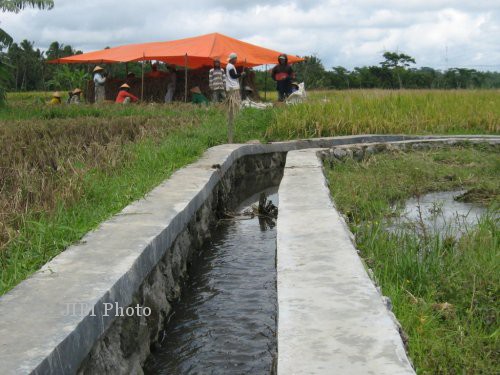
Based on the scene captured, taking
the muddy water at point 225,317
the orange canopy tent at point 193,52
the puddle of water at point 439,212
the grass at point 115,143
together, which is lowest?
the muddy water at point 225,317

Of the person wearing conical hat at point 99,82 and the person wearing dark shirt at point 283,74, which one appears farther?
the person wearing conical hat at point 99,82

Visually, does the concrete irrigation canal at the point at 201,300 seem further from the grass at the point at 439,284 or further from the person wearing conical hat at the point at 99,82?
the person wearing conical hat at the point at 99,82

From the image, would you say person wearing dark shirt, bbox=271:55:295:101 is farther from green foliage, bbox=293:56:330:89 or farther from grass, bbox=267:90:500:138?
green foliage, bbox=293:56:330:89

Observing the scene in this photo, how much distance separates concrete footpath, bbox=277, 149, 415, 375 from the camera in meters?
2.27

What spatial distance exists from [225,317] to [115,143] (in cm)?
409

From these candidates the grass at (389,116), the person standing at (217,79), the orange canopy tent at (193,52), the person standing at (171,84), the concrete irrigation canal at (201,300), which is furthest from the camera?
the person standing at (171,84)

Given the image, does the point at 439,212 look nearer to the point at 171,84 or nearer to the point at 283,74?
the point at 283,74

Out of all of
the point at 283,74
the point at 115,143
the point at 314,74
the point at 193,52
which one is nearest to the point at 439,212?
the point at 115,143

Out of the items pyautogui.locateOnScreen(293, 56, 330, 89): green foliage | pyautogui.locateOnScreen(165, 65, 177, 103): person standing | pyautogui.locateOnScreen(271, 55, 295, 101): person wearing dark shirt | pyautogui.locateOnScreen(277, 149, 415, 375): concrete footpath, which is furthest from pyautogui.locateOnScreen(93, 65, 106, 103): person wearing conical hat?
pyautogui.locateOnScreen(293, 56, 330, 89): green foliage

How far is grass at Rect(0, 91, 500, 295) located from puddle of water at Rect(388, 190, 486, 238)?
2.10 meters

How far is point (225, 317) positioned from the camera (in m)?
4.08

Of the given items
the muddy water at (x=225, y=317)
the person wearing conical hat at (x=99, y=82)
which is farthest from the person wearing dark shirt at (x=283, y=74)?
the muddy water at (x=225, y=317)

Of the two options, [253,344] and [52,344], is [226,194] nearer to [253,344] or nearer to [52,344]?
[253,344]

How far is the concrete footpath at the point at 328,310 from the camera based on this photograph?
227 cm
